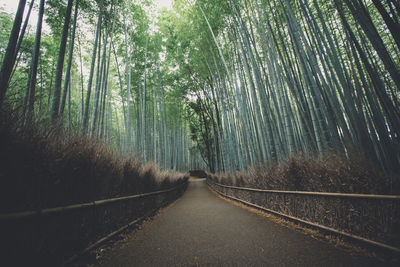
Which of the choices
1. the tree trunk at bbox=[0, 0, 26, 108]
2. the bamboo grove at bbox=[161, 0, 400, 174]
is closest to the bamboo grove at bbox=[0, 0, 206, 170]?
the tree trunk at bbox=[0, 0, 26, 108]

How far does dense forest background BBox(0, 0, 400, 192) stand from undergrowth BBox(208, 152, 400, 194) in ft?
0.09

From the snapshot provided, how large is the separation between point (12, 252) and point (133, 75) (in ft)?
28.9

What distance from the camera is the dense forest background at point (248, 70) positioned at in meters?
2.28

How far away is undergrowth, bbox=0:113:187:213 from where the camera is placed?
3.26 feet

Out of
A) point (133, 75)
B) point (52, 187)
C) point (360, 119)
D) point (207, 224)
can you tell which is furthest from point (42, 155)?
point (133, 75)

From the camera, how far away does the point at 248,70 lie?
15.1ft

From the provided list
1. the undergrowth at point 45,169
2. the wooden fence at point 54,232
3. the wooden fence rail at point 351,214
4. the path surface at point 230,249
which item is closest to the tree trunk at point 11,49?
the undergrowth at point 45,169

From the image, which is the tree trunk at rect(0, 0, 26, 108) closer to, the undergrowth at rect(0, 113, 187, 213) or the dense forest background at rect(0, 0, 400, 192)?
the dense forest background at rect(0, 0, 400, 192)

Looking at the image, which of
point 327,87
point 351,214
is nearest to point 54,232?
point 351,214

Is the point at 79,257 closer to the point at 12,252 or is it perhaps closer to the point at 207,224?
the point at 12,252

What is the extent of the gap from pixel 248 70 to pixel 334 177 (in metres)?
A: 3.57

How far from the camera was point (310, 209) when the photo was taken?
2203mm

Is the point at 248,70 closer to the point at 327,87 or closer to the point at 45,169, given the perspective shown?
the point at 327,87

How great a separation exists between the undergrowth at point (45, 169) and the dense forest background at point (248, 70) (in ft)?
0.73
